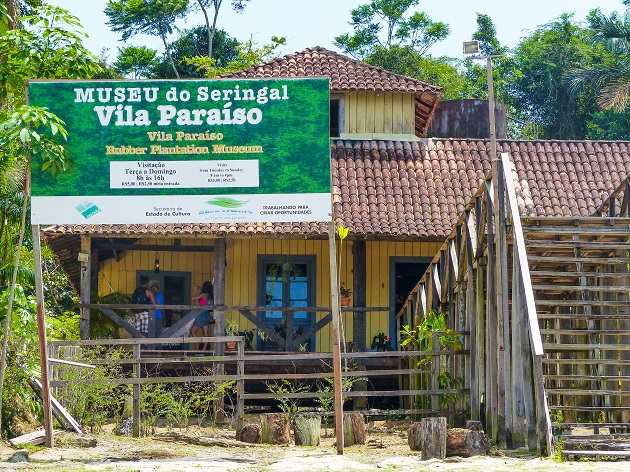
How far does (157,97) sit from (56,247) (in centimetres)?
902

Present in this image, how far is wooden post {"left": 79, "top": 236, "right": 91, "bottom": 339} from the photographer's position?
1891cm

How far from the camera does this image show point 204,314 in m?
19.9

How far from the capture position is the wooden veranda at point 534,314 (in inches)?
473

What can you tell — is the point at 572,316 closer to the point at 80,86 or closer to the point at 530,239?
the point at 530,239

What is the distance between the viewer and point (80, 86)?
12086mm

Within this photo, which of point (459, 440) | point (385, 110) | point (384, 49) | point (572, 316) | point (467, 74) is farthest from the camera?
point (467, 74)

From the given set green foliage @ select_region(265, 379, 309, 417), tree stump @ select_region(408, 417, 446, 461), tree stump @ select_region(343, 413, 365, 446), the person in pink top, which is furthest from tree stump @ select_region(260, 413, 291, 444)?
the person in pink top

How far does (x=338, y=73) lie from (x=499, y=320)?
10.5 metres

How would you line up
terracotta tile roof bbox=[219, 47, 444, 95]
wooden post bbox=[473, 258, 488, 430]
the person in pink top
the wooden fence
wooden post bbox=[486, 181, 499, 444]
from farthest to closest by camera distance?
terracotta tile roof bbox=[219, 47, 444, 95], the person in pink top, the wooden fence, wooden post bbox=[473, 258, 488, 430], wooden post bbox=[486, 181, 499, 444]

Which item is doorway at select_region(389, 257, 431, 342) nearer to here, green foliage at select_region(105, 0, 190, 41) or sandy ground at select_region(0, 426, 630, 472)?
sandy ground at select_region(0, 426, 630, 472)

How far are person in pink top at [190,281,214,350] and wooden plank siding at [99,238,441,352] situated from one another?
0.35m

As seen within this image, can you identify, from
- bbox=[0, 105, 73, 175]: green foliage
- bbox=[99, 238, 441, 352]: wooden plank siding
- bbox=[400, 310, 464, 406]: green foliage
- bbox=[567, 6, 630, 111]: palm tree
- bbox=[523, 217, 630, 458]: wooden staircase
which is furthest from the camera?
bbox=[567, 6, 630, 111]: palm tree

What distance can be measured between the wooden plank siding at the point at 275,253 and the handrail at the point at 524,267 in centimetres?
775

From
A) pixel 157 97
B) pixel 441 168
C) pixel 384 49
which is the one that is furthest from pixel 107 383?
pixel 384 49
